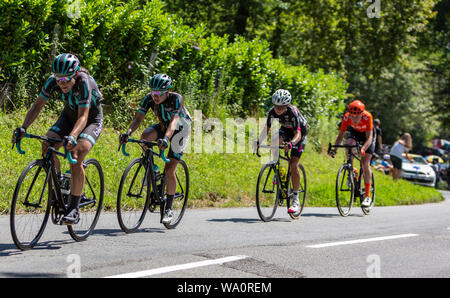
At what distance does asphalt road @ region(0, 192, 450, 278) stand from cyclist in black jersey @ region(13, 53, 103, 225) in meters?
0.67

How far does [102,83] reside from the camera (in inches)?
496

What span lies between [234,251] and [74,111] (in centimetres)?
231

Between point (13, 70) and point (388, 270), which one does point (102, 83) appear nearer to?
point (13, 70)

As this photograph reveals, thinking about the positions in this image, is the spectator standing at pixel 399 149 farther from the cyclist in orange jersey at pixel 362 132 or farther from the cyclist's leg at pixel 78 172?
the cyclist's leg at pixel 78 172

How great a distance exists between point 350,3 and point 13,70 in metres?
18.8

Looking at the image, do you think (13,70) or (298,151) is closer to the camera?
(298,151)

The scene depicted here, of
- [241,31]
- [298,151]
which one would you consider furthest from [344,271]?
[241,31]

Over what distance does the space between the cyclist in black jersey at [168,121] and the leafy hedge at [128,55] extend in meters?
4.57

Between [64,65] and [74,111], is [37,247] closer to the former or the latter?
[74,111]

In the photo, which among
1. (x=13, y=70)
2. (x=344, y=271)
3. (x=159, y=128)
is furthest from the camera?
(x=13, y=70)

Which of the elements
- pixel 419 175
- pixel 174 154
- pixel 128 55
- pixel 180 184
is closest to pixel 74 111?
pixel 174 154

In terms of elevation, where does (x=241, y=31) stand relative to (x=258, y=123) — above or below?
above

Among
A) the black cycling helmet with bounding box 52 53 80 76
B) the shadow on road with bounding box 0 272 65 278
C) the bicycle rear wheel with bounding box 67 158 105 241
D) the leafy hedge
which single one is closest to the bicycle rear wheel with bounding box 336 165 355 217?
the leafy hedge
